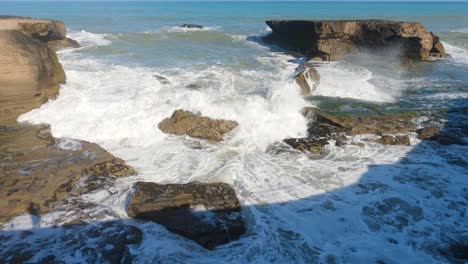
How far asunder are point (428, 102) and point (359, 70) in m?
4.93

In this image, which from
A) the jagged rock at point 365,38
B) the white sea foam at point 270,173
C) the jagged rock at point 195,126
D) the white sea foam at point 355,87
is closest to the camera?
the white sea foam at point 270,173

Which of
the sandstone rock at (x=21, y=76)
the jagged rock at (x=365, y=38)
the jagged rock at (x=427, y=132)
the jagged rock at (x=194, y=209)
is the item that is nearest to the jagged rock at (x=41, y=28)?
the sandstone rock at (x=21, y=76)

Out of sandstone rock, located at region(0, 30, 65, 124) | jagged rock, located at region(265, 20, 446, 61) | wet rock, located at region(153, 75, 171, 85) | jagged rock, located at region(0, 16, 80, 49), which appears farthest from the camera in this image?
jagged rock, located at region(265, 20, 446, 61)

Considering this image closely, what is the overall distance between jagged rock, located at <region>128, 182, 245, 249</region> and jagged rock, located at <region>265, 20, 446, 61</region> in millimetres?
13459

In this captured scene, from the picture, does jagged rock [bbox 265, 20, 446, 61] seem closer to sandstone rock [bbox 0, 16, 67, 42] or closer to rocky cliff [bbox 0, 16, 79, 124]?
rocky cliff [bbox 0, 16, 79, 124]

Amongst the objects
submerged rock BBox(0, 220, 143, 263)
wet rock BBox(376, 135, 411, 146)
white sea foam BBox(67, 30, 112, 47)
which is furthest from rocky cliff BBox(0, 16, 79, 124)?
white sea foam BBox(67, 30, 112, 47)

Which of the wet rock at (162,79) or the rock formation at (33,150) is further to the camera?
the wet rock at (162,79)

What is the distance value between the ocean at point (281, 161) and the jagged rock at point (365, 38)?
3413mm

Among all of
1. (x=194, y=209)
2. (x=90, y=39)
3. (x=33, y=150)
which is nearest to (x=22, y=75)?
(x=33, y=150)

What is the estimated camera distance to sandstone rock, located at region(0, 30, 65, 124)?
28.5 feet

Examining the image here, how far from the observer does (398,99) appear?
1176cm

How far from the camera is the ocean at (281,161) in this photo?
209 inches

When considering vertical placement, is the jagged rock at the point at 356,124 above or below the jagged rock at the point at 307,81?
below

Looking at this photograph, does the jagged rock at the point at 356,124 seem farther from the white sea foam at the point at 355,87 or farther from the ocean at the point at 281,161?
the white sea foam at the point at 355,87
